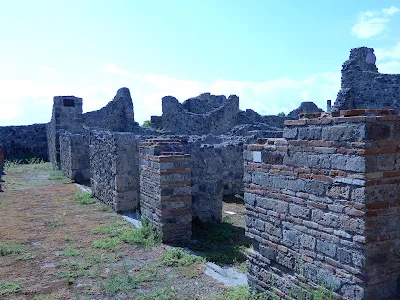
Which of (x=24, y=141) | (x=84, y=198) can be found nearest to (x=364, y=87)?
(x=84, y=198)

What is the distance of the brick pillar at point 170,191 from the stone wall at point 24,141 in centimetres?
2046

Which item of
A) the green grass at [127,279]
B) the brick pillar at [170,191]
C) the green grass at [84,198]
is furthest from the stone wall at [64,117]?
the green grass at [127,279]

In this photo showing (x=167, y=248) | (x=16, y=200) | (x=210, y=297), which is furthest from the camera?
(x=16, y=200)

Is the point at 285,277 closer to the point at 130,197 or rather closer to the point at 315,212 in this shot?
the point at 315,212

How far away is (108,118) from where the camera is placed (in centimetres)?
2327

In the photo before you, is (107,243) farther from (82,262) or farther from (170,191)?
(170,191)

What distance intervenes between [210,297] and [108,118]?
65.8ft

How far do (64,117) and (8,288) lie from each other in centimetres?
1491

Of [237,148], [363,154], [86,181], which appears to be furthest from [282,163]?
[86,181]

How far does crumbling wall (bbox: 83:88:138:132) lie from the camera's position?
22.7 meters

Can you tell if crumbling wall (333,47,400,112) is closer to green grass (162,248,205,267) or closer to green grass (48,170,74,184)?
green grass (48,170,74,184)

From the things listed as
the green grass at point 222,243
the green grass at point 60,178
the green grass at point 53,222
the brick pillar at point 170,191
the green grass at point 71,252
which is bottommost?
the green grass at point 222,243

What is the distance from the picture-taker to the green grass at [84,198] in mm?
10480

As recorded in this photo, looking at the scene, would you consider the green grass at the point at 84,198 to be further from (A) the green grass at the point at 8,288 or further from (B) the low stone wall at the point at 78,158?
(A) the green grass at the point at 8,288
